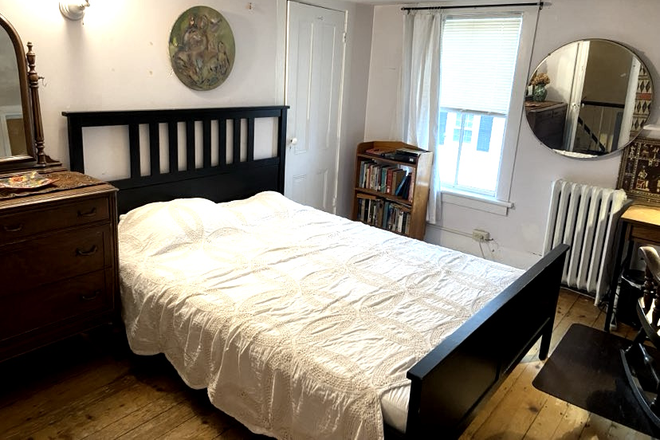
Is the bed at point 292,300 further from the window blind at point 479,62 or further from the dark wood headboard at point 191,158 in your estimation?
the window blind at point 479,62

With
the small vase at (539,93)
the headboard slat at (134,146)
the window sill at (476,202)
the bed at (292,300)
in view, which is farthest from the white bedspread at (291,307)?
the small vase at (539,93)

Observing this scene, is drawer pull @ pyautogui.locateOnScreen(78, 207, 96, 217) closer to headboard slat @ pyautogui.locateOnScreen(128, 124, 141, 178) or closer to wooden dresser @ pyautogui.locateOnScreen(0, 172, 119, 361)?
wooden dresser @ pyautogui.locateOnScreen(0, 172, 119, 361)

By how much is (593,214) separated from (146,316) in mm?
2897

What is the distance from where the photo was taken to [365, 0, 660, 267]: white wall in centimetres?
332

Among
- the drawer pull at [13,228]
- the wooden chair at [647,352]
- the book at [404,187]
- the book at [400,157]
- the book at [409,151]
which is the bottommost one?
the wooden chair at [647,352]

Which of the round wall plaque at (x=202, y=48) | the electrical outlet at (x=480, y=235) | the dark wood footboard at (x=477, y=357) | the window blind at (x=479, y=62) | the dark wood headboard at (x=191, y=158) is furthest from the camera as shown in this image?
the electrical outlet at (x=480, y=235)

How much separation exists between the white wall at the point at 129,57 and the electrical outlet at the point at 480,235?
1.91 meters

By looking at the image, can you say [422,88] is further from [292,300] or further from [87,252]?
[87,252]

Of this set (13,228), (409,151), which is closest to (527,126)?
(409,151)

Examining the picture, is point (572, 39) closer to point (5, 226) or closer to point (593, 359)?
point (593, 359)

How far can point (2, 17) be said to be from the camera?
2324 mm

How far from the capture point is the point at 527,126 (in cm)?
385

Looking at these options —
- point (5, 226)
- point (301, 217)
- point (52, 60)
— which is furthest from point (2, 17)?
point (301, 217)

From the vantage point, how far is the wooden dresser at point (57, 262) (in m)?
2.13
